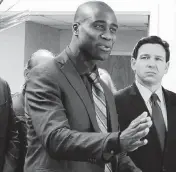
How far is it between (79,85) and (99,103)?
0.43 ft

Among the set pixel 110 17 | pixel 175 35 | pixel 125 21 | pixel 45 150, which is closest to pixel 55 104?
pixel 45 150

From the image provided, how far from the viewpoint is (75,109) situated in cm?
131

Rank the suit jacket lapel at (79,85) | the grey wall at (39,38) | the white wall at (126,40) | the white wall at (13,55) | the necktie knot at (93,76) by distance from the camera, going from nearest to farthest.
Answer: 1. the suit jacket lapel at (79,85)
2. the necktie knot at (93,76)
3. the white wall at (13,55)
4. the grey wall at (39,38)
5. the white wall at (126,40)

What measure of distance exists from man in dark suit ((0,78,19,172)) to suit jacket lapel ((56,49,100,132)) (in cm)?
73

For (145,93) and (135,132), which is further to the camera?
(145,93)

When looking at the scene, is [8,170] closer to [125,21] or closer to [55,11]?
[55,11]

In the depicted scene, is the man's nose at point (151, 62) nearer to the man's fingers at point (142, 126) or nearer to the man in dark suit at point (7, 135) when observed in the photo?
the man in dark suit at point (7, 135)

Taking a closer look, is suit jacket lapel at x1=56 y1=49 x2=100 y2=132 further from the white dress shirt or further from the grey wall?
the grey wall

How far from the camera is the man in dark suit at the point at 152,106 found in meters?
1.89

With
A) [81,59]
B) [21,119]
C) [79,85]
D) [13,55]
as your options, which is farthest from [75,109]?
[13,55]

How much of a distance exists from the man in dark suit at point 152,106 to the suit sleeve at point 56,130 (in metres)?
0.71

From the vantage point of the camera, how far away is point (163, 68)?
6.57 feet

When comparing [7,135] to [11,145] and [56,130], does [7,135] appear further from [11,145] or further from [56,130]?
[56,130]

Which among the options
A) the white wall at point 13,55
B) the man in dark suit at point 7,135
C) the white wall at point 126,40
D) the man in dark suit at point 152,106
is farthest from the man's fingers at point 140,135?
the white wall at point 126,40
